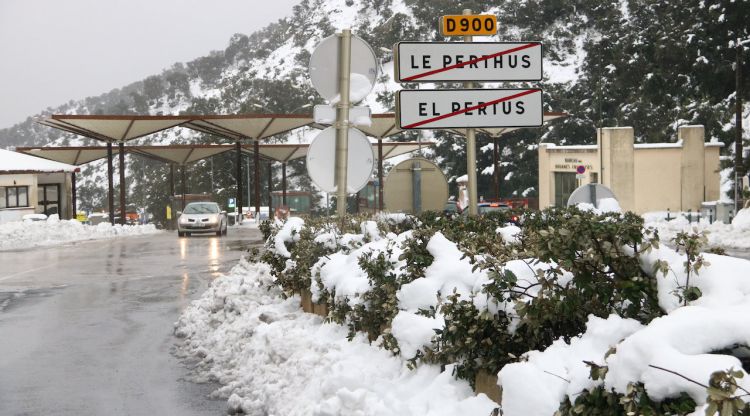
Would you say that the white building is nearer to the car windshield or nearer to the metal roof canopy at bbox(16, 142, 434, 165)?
the metal roof canopy at bbox(16, 142, 434, 165)

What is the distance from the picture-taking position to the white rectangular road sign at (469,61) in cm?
886

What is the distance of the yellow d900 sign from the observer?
900 cm

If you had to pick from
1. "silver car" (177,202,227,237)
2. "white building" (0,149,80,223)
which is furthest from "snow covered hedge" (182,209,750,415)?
"white building" (0,149,80,223)

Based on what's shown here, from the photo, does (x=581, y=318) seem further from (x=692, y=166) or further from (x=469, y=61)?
(x=692, y=166)

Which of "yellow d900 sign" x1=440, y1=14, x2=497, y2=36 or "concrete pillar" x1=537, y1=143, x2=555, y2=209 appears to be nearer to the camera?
"yellow d900 sign" x1=440, y1=14, x2=497, y2=36

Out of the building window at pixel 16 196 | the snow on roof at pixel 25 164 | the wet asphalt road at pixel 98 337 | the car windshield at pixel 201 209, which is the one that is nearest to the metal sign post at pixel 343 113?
the wet asphalt road at pixel 98 337

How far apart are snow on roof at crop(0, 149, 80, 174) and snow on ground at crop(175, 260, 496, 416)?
45522 millimetres

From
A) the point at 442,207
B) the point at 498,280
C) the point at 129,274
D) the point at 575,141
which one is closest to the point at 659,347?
the point at 498,280

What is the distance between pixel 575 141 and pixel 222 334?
7340cm

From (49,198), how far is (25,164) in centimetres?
417

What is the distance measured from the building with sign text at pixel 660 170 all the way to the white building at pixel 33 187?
32.1 m

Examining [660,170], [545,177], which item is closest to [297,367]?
[660,170]

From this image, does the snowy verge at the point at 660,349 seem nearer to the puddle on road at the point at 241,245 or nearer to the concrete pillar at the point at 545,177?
the puddle on road at the point at 241,245

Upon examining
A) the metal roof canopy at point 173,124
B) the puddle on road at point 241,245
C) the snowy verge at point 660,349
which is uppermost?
the metal roof canopy at point 173,124
